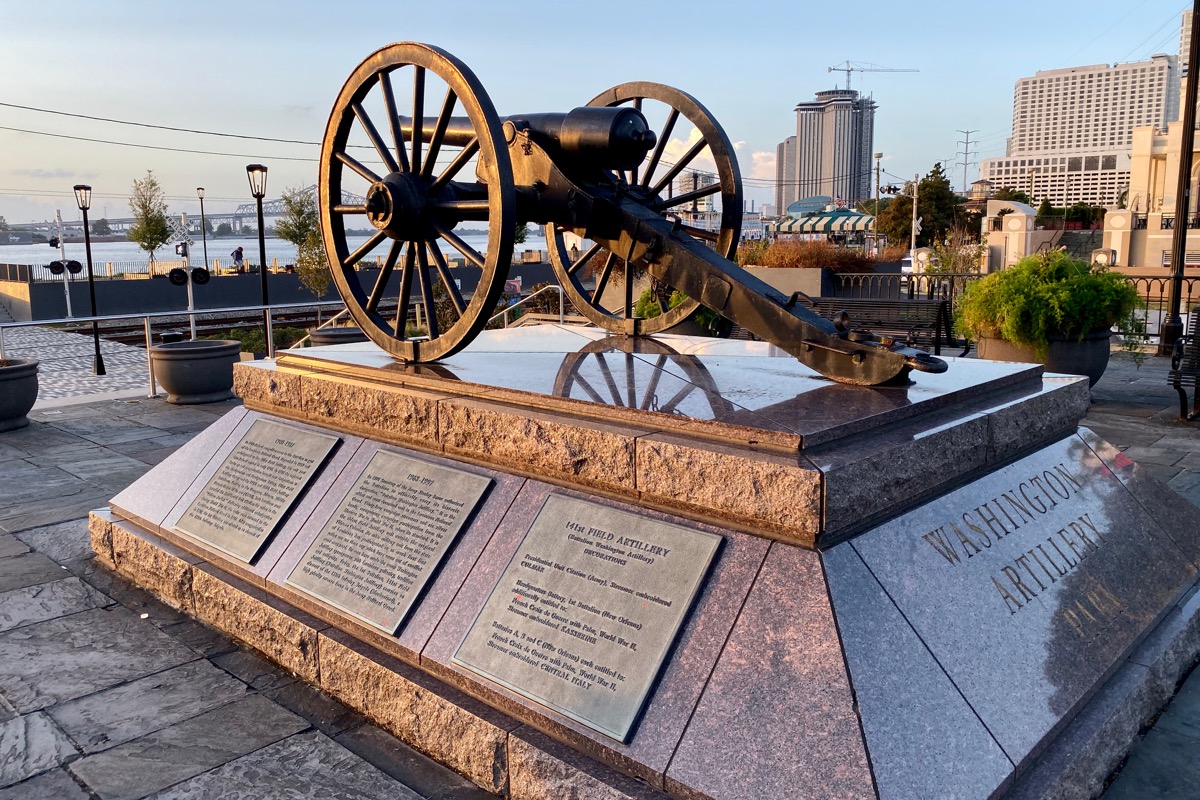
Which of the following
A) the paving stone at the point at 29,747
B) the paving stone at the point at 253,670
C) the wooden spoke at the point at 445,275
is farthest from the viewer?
the wooden spoke at the point at 445,275

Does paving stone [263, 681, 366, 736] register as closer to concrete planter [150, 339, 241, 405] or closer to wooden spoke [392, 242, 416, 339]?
wooden spoke [392, 242, 416, 339]

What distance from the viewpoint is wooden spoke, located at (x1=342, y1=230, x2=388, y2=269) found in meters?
4.51

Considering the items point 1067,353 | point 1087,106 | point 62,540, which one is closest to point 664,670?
point 62,540

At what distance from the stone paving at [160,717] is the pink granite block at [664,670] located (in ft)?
0.95

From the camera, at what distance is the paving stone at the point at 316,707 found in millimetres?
3207

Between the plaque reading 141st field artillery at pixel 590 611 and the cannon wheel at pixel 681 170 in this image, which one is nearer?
the plaque reading 141st field artillery at pixel 590 611

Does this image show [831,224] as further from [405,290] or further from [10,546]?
[10,546]

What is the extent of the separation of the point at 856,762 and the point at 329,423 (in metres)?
2.99

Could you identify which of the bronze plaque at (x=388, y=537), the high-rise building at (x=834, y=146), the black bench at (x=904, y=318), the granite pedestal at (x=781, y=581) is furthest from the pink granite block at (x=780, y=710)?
the high-rise building at (x=834, y=146)

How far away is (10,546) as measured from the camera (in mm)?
5129

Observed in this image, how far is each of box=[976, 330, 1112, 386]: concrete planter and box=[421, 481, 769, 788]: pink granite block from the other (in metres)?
6.01

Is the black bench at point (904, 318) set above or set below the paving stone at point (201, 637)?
above

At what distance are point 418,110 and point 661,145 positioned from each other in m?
1.49

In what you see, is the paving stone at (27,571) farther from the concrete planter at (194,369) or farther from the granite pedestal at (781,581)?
the concrete planter at (194,369)
